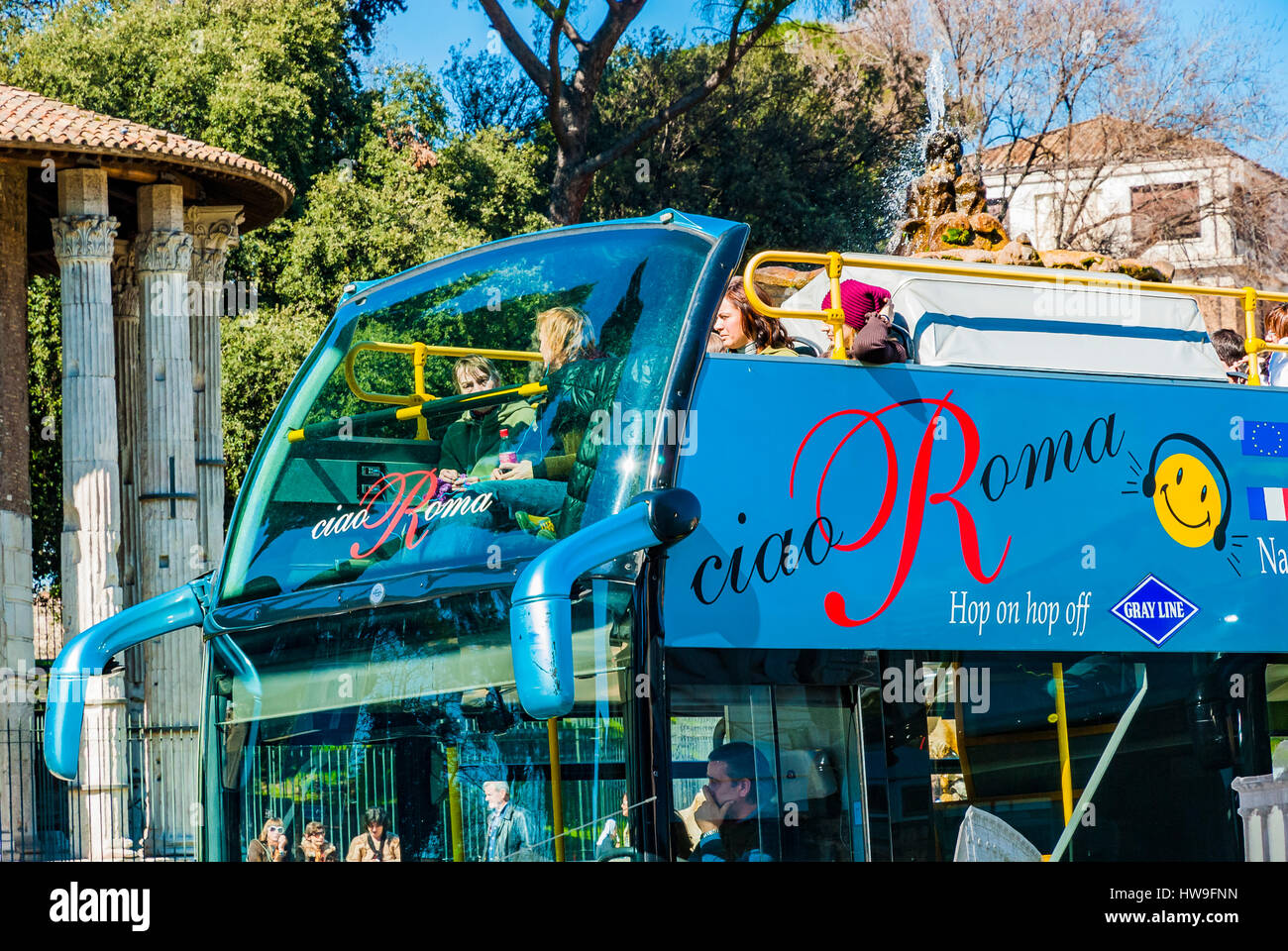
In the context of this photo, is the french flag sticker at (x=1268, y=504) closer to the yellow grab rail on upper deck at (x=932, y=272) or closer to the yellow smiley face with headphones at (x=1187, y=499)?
the yellow smiley face with headphones at (x=1187, y=499)

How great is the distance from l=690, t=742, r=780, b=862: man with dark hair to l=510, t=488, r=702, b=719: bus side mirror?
36.9 inches

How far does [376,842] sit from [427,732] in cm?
46

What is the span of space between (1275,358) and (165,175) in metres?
16.0

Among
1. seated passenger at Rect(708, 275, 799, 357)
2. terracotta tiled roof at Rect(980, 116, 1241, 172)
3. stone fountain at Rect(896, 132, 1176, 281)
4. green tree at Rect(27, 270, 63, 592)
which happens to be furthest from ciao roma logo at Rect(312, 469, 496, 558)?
terracotta tiled roof at Rect(980, 116, 1241, 172)

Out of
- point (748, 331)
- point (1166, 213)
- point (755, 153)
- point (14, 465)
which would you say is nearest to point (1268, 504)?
point (748, 331)

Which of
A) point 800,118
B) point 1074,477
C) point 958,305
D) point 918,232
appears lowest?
point 1074,477

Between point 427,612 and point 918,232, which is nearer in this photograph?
point 427,612

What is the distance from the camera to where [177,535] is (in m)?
20.7

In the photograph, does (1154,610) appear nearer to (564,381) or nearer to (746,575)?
(746,575)

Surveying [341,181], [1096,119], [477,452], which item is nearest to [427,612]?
[477,452]

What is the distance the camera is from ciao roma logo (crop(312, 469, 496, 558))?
5.96 m

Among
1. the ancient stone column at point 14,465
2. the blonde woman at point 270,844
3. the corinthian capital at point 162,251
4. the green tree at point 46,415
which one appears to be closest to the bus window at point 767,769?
the blonde woman at point 270,844

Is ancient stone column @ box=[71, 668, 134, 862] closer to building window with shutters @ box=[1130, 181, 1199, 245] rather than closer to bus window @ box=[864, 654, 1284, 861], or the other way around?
bus window @ box=[864, 654, 1284, 861]

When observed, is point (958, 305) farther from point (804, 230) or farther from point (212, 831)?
point (804, 230)
